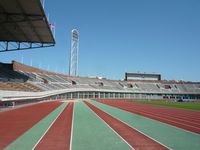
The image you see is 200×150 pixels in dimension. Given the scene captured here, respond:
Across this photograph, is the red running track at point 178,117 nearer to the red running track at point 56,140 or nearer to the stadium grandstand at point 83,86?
the red running track at point 56,140

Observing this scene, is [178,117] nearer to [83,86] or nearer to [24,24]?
[24,24]

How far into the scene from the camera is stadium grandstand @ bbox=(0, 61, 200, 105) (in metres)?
48.1

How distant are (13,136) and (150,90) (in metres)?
83.5

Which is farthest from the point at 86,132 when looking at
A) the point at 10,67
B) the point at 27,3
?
the point at 10,67

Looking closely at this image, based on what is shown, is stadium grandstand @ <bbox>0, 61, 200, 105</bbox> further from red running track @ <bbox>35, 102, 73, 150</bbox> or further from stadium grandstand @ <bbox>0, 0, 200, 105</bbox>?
red running track @ <bbox>35, 102, 73, 150</bbox>

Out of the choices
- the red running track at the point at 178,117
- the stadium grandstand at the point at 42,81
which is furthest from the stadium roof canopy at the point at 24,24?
the red running track at the point at 178,117

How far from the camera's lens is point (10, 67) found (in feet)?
168

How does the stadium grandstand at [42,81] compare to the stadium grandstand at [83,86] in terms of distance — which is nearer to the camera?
the stadium grandstand at [42,81]

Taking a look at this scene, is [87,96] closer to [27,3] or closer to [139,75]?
[139,75]

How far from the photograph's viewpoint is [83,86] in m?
75.6

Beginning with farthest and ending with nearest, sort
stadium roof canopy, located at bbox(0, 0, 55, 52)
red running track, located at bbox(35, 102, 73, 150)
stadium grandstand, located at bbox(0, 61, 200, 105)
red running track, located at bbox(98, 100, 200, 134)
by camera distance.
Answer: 1. stadium grandstand, located at bbox(0, 61, 200, 105)
2. stadium roof canopy, located at bbox(0, 0, 55, 52)
3. red running track, located at bbox(98, 100, 200, 134)
4. red running track, located at bbox(35, 102, 73, 150)

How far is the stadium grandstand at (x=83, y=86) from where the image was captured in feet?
158

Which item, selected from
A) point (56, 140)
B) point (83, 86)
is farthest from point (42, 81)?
point (56, 140)

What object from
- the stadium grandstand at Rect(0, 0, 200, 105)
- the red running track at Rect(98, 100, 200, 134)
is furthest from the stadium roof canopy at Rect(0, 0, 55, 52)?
the red running track at Rect(98, 100, 200, 134)
